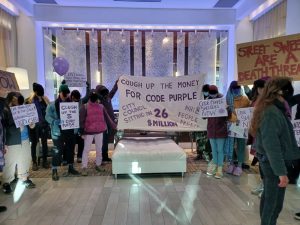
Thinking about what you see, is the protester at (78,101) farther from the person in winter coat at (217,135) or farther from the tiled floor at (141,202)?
the person in winter coat at (217,135)

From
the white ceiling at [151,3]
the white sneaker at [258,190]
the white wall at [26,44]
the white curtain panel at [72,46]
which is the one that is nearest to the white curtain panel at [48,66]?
the white curtain panel at [72,46]

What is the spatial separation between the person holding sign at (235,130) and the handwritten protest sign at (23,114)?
2.89 meters

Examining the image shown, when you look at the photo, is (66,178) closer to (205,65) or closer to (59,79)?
(59,79)

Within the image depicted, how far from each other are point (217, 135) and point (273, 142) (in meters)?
2.44

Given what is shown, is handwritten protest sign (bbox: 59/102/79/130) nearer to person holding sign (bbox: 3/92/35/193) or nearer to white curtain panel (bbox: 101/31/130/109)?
person holding sign (bbox: 3/92/35/193)

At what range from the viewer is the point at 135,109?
16.7ft

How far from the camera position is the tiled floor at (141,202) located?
9.87 feet

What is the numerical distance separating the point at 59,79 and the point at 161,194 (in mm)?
4818

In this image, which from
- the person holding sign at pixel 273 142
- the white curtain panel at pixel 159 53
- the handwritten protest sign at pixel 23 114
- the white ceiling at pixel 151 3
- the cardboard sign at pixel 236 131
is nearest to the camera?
the person holding sign at pixel 273 142

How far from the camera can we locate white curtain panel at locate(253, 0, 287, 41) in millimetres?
5426

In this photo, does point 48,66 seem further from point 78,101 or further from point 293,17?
point 293,17

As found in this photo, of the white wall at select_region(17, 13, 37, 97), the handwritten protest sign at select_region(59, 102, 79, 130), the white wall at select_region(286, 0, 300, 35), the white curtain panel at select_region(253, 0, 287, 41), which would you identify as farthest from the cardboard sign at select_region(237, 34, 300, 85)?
the white wall at select_region(17, 13, 37, 97)

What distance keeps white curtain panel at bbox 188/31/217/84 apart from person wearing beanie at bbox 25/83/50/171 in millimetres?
3999

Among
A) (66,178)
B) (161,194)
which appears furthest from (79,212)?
(66,178)
